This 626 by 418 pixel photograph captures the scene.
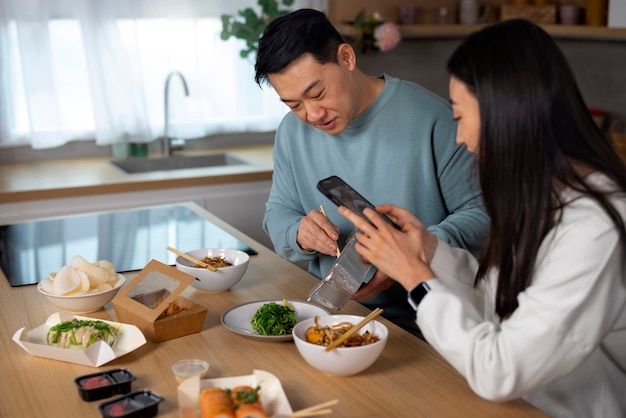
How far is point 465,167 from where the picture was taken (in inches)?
79.4

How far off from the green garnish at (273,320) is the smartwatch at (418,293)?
14.0 inches

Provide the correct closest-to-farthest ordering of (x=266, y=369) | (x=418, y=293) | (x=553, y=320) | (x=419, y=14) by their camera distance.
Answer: (x=553, y=320)
(x=418, y=293)
(x=266, y=369)
(x=419, y=14)

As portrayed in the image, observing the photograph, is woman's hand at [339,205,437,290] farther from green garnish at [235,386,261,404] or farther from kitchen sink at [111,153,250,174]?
kitchen sink at [111,153,250,174]

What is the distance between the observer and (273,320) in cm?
165

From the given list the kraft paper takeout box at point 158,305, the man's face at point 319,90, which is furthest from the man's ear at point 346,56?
the kraft paper takeout box at point 158,305

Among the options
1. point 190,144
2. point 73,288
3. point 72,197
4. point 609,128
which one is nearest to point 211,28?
point 190,144

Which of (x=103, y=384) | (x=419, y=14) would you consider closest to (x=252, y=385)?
(x=103, y=384)

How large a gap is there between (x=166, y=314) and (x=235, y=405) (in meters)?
0.46

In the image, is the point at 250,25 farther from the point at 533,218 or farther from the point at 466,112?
the point at 533,218

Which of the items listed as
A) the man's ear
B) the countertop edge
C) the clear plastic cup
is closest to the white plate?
the clear plastic cup

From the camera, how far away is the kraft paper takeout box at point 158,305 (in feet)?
5.41

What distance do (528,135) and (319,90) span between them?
700 millimetres

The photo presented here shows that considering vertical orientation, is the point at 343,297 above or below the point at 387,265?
below

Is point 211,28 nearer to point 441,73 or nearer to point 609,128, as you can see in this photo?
point 441,73
